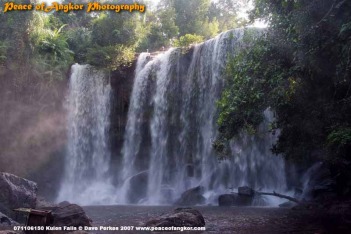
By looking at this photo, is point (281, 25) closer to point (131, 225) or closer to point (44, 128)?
point (131, 225)

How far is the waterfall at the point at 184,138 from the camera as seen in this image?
69.7 ft

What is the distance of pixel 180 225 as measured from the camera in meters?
10.4

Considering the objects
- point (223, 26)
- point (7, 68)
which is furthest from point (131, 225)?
point (223, 26)

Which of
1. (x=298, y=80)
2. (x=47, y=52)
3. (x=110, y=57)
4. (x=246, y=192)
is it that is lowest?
(x=246, y=192)

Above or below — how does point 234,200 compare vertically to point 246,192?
below

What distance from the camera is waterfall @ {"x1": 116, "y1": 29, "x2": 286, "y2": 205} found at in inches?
837

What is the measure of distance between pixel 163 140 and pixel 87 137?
212 inches

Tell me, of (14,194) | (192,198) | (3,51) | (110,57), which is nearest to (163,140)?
(192,198)

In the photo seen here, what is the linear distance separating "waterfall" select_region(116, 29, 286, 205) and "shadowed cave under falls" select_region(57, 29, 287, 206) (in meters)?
0.05

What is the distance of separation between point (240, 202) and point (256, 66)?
787 centimetres

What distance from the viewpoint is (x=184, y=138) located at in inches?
930

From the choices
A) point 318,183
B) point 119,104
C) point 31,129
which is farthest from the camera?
point 119,104

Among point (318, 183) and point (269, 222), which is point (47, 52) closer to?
point (318, 183)

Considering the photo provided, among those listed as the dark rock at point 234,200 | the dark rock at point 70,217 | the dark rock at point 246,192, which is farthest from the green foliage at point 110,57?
the dark rock at point 70,217
